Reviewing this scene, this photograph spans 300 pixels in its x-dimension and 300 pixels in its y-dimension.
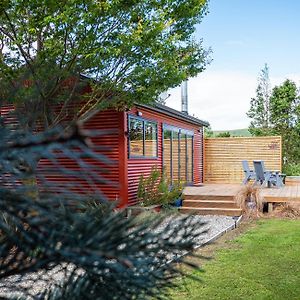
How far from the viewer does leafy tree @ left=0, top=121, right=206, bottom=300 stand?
22.2 inches

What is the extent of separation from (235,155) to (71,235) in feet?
58.0

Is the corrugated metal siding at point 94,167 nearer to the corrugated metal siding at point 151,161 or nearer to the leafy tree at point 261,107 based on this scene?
the corrugated metal siding at point 151,161

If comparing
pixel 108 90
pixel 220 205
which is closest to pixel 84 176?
pixel 108 90

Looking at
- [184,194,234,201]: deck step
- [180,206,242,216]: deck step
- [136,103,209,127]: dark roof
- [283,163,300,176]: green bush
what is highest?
[136,103,209,127]: dark roof

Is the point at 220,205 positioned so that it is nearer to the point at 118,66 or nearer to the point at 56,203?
the point at 118,66

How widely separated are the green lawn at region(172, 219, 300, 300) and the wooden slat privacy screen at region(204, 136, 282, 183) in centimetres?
970

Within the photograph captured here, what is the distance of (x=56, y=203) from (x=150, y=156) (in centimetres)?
1147

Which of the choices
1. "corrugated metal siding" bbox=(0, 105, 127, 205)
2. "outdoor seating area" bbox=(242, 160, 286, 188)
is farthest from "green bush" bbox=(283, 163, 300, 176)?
"corrugated metal siding" bbox=(0, 105, 127, 205)

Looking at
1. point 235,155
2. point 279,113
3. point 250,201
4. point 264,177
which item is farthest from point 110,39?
point 279,113

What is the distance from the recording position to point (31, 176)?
0.62 m

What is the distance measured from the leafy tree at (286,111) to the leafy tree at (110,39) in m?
13.8

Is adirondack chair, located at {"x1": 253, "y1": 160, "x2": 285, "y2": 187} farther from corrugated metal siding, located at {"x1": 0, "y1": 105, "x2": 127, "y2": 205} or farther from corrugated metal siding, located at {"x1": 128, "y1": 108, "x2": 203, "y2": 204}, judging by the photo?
corrugated metal siding, located at {"x1": 0, "y1": 105, "x2": 127, "y2": 205}

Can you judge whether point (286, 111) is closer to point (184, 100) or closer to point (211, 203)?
point (184, 100)

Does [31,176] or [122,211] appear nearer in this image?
[31,176]
